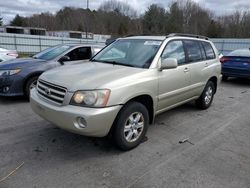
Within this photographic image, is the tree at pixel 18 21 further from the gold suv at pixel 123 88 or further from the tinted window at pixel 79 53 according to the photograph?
the gold suv at pixel 123 88

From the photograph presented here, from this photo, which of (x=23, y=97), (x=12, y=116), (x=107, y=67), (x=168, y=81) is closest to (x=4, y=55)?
(x=23, y=97)

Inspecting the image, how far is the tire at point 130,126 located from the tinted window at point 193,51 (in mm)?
1805

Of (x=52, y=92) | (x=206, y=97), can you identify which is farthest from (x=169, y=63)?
(x=206, y=97)

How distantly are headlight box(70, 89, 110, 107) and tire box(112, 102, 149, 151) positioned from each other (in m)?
0.36

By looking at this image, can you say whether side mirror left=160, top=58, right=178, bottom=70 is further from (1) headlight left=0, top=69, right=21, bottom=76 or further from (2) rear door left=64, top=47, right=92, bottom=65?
(1) headlight left=0, top=69, right=21, bottom=76

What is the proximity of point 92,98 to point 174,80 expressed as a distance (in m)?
1.75

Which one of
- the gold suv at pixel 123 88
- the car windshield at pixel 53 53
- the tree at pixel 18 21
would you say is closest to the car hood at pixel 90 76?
the gold suv at pixel 123 88

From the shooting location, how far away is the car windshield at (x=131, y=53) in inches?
149

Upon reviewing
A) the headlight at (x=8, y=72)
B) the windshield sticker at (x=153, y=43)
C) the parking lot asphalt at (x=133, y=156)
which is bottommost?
the parking lot asphalt at (x=133, y=156)

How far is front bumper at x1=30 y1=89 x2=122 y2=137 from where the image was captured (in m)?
2.84

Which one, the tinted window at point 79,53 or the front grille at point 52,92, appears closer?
the front grille at point 52,92

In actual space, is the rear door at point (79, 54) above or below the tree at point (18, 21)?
below

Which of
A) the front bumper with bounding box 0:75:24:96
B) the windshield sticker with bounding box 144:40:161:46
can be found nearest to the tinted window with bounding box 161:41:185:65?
the windshield sticker with bounding box 144:40:161:46

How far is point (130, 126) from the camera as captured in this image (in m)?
3.38
